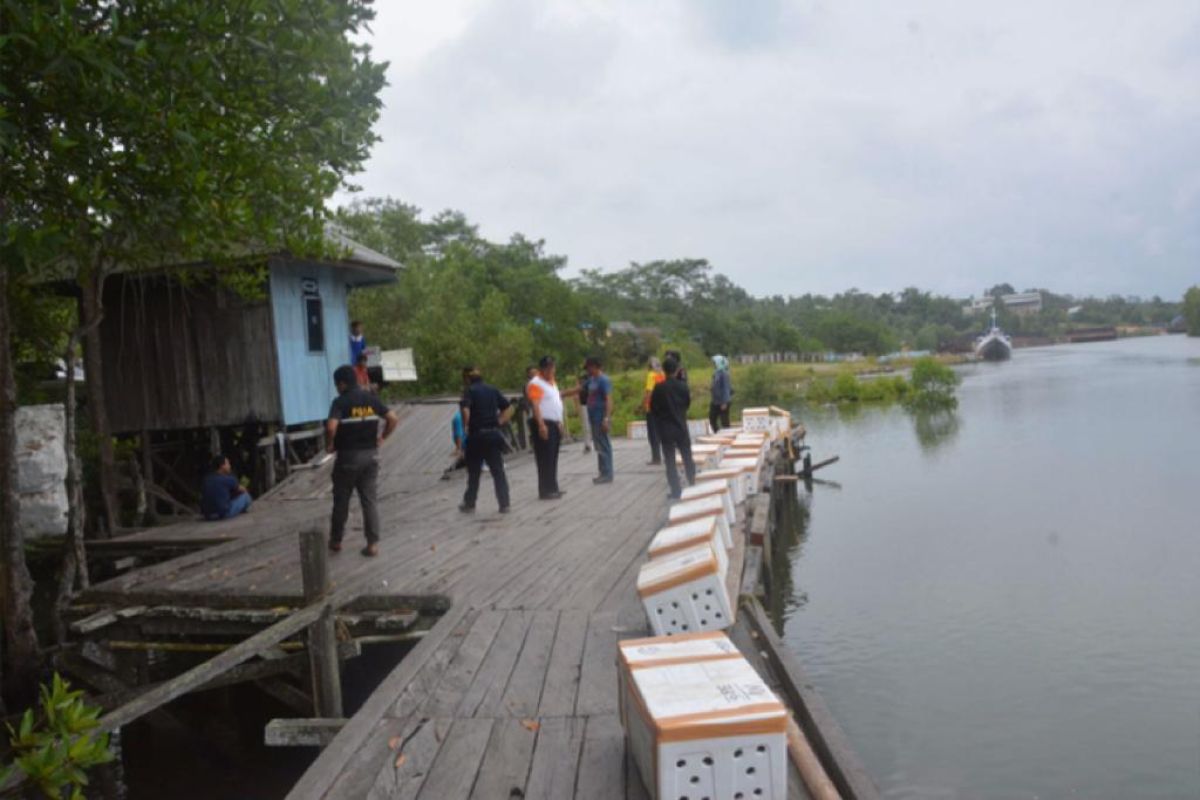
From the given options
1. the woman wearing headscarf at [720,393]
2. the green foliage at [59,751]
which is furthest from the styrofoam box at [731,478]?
the green foliage at [59,751]

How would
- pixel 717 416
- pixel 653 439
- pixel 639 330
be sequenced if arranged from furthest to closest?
pixel 639 330, pixel 717 416, pixel 653 439

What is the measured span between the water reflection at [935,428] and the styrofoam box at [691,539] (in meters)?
26.3

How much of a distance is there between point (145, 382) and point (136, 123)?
31.6ft

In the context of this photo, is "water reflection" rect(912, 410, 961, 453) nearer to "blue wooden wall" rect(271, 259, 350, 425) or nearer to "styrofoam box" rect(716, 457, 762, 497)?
"styrofoam box" rect(716, 457, 762, 497)

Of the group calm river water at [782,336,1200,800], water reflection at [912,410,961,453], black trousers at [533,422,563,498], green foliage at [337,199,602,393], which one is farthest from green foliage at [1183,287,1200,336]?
black trousers at [533,422,563,498]

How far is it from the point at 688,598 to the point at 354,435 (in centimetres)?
441

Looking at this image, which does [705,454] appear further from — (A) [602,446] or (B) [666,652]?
(B) [666,652]

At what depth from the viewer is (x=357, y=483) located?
30.9ft

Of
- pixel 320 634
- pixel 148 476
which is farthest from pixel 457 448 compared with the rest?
pixel 320 634

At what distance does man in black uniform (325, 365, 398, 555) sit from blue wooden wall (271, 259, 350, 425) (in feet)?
23.7

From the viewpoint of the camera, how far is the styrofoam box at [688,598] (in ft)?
19.4

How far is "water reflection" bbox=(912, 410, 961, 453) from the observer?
33.8 metres

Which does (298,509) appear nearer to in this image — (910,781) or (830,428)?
(910,781)

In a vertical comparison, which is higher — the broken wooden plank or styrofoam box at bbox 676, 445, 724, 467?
styrofoam box at bbox 676, 445, 724, 467
